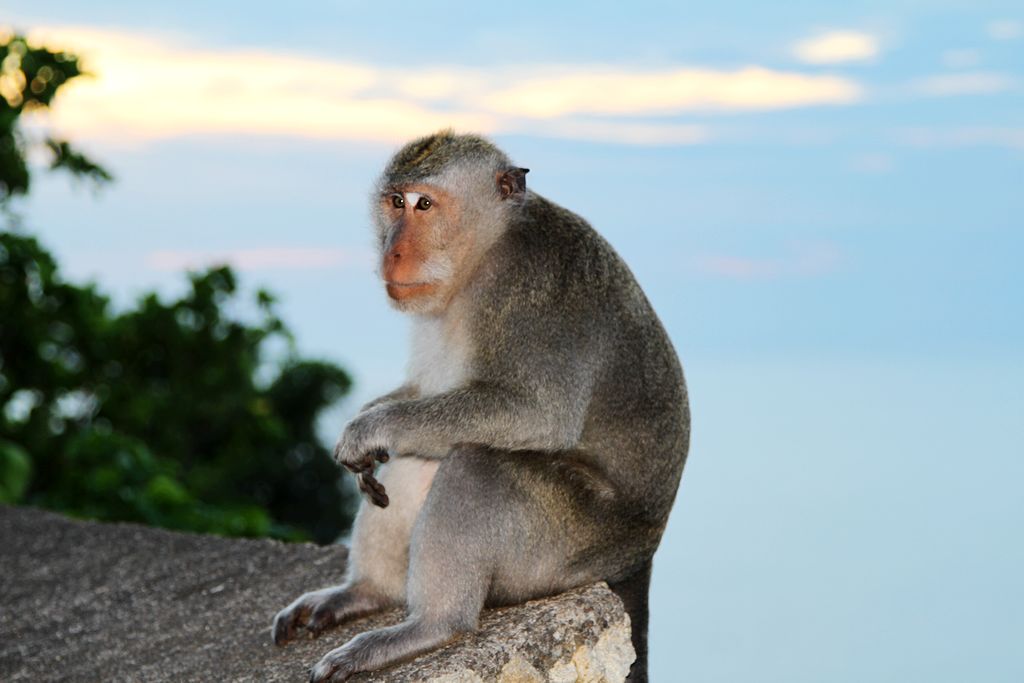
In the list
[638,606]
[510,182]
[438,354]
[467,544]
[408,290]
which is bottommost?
[638,606]

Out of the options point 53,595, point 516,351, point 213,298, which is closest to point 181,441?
point 213,298

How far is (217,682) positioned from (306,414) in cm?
996

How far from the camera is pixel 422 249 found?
4.56 metres

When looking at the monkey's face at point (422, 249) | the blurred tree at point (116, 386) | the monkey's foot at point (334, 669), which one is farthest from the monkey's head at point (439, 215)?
the blurred tree at point (116, 386)

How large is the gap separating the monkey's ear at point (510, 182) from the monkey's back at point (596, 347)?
0.08m

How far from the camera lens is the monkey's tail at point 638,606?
493 centimetres

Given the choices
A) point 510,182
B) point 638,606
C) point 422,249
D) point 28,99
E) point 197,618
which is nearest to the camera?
point 422,249

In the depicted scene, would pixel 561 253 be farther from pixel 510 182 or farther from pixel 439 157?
pixel 439 157

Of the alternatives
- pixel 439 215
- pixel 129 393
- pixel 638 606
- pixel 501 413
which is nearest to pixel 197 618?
pixel 638 606

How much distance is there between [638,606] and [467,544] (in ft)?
3.43

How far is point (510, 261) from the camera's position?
460 cm

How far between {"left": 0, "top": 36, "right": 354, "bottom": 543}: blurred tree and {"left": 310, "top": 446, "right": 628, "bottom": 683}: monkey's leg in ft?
18.9

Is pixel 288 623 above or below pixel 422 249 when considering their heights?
below

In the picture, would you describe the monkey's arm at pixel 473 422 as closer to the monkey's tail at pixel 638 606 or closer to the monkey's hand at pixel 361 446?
the monkey's hand at pixel 361 446
